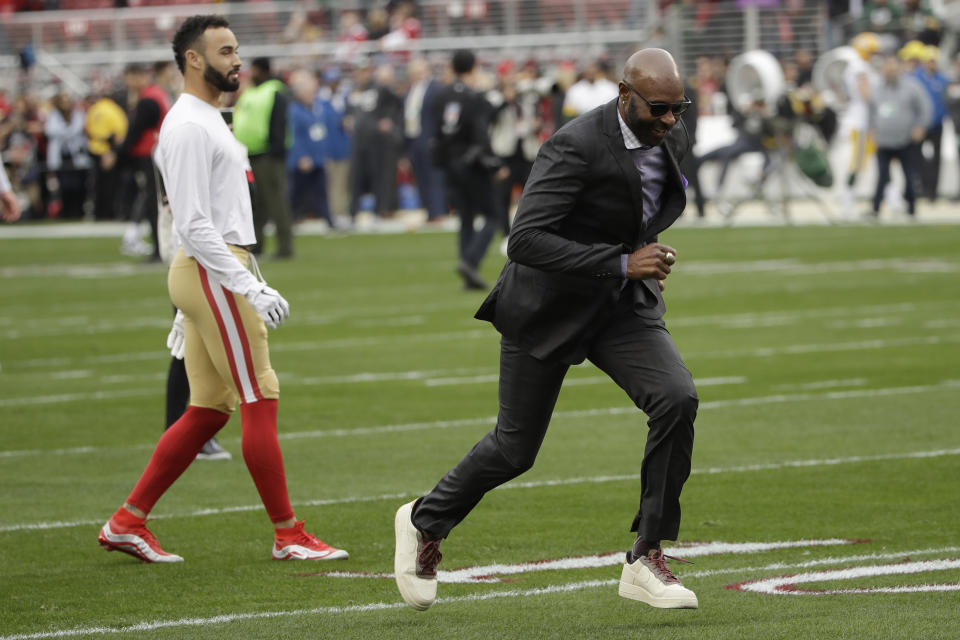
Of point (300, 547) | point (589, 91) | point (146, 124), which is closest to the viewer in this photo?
point (300, 547)

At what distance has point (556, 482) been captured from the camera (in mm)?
8961

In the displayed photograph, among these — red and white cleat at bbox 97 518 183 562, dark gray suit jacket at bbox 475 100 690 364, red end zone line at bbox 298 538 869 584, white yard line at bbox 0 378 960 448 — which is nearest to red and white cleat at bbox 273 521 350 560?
red end zone line at bbox 298 538 869 584

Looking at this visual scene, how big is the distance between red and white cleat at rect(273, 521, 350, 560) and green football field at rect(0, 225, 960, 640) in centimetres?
6

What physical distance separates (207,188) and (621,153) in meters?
1.95

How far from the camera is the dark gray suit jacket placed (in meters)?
5.82

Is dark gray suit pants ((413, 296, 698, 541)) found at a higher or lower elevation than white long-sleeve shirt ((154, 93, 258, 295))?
lower

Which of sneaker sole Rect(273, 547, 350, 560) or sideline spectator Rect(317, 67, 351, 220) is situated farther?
sideline spectator Rect(317, 67, 351, 220)

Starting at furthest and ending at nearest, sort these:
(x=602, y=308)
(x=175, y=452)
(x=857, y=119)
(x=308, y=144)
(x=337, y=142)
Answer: (x=337, y=142)
(x=857, y=119)
(x=308, y=144)
(x=175, y=452)
(x=602, y=308)

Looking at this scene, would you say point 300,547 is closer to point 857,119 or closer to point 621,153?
point 621,153

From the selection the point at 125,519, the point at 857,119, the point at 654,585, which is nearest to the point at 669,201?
the point at 654,585

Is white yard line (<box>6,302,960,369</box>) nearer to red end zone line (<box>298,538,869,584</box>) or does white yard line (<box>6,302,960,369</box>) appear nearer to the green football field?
the green football field

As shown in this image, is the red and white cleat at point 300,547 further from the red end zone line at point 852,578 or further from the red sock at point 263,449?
the red end zone line at point 852,578

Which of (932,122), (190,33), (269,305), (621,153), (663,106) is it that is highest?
(190,33)

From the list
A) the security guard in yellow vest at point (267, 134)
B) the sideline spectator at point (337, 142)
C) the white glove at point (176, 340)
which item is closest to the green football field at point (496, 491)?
the white glove at point (176, 340)
